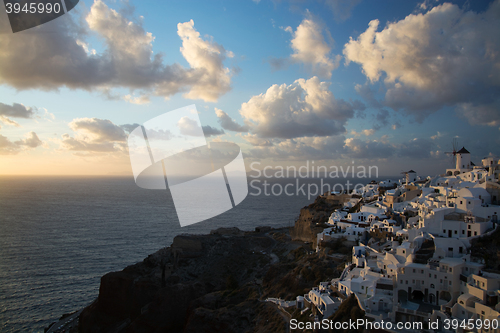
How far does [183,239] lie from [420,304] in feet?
103

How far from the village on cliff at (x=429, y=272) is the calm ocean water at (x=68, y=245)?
27408 millimetres

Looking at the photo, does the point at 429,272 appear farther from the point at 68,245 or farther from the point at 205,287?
the point at 68,245

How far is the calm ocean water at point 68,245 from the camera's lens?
33469mm

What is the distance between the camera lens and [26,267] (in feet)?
136

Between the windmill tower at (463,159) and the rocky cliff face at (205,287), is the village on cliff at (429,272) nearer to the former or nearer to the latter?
the rocky cliff face at (205,287)

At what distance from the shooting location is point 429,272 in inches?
792

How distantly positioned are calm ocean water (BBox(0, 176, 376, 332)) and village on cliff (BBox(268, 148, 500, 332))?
2741 cm

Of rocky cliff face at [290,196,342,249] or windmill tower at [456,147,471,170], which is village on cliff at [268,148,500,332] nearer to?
windmill tower at [456,147,471,170]

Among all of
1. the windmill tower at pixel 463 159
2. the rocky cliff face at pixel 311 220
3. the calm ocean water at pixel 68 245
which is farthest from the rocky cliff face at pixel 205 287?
the windmill tower at pixel 463 159

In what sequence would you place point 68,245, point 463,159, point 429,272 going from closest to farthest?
point 429,272 < point 463,159 < point 68,245

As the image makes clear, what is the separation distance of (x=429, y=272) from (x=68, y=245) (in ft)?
181

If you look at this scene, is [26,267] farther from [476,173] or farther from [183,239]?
[476,173]

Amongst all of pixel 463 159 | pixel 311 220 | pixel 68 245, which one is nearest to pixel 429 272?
pixel 311 220

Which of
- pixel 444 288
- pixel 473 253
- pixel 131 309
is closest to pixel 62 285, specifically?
pixel 131 309
